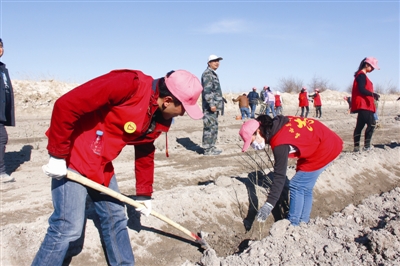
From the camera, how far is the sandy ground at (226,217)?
329cm

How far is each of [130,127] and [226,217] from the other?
2.38 meters

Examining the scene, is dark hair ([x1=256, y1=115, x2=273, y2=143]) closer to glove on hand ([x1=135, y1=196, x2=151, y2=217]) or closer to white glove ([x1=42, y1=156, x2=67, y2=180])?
glove on hand ([x1=135, y1=196, x2=151, y2=217])

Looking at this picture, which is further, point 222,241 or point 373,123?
point 373,123

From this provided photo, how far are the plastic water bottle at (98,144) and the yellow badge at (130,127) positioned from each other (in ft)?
0.58

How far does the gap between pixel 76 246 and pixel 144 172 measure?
3.03 feet

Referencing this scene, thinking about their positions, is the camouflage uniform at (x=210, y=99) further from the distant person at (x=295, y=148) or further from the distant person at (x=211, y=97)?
the distant person at (x=295, y=148)

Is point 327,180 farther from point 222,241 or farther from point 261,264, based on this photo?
point 261,264

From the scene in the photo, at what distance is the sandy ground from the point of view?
329 centimetres

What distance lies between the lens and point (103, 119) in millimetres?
2586

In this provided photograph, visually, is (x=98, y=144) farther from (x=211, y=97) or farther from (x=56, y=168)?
(x=211, y=97)

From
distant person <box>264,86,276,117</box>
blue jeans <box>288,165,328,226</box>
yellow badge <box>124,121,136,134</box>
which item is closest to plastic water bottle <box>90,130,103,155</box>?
yellow badge <box>124,121,136,134</box>

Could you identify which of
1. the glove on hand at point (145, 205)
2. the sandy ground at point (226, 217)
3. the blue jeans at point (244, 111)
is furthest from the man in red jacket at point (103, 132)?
the blue jeans at point (244, 111)

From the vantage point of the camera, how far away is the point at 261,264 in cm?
323

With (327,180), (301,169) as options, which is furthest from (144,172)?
(327,180)
